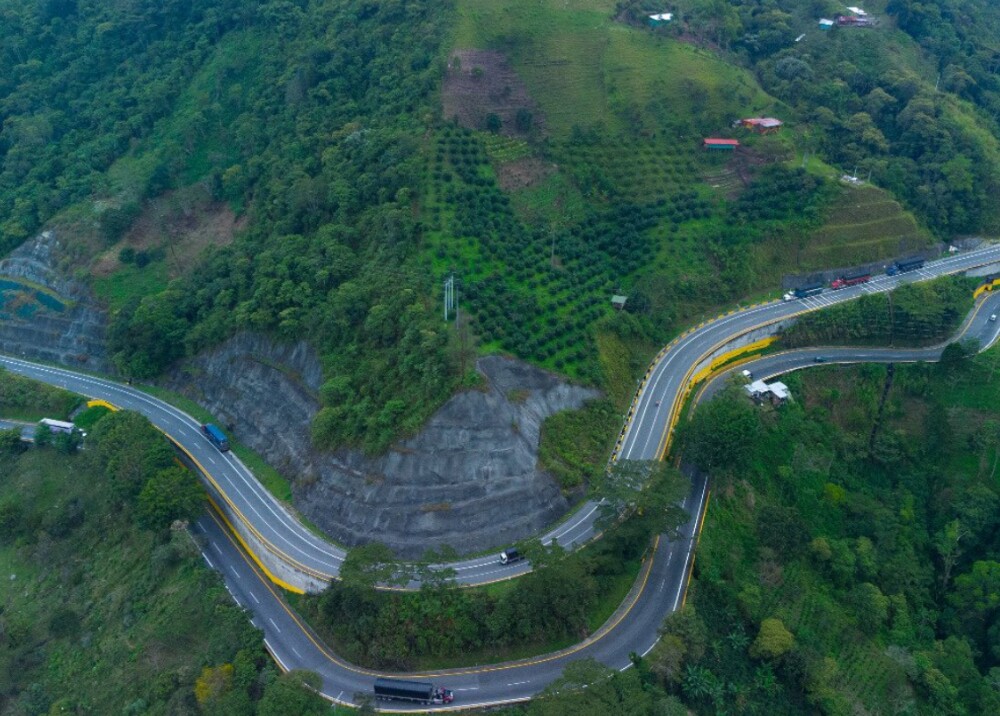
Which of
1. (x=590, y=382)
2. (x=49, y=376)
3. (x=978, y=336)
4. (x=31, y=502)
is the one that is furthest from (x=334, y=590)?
(x=978, y=336)

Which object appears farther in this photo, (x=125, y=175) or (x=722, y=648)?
(x=125, y=175)

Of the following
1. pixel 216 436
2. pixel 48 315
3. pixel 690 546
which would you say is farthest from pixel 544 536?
pixel 48 315

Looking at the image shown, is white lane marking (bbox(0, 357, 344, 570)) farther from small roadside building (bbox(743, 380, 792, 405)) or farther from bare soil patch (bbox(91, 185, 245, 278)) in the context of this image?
small roadside building (bbox(743, 380, 792, 405))

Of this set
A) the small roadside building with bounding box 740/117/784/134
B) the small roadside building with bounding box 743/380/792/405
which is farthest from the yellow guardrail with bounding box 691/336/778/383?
the small roadside building with bounding box 740/117/784/134

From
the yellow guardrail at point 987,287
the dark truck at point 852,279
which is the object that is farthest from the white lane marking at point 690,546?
the yellow guardrail at point 987,287

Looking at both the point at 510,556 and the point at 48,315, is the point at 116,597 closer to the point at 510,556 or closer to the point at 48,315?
the point at 510,556

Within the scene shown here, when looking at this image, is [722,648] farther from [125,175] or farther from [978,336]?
[125,175]

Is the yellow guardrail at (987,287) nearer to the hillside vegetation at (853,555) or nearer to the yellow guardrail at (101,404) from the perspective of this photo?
the hillside vegetation at (853,555)
